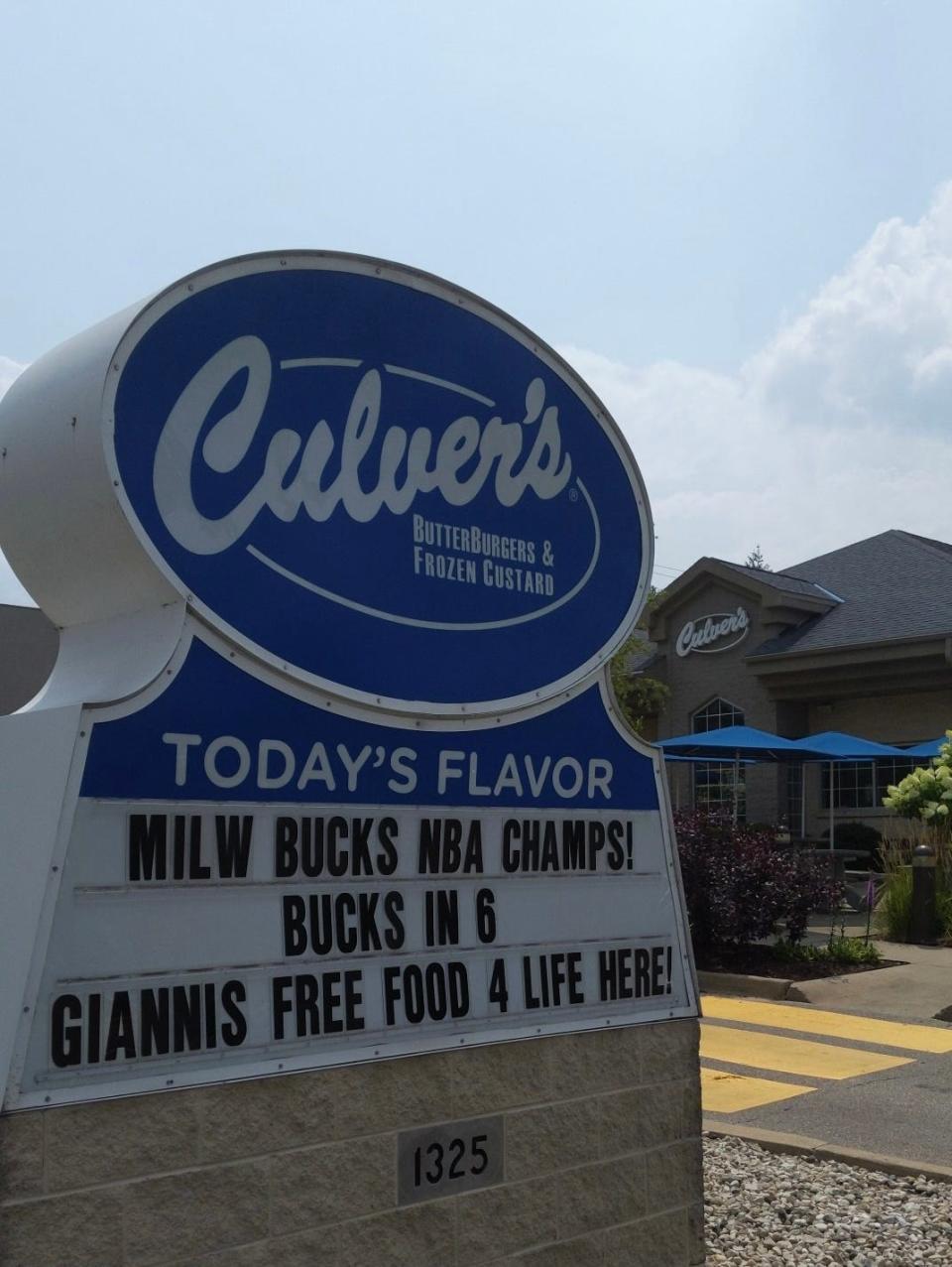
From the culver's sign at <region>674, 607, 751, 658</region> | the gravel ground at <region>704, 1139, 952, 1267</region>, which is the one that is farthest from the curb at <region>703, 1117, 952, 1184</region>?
the culver's sign at <region>674, 607, 751, 658</region>

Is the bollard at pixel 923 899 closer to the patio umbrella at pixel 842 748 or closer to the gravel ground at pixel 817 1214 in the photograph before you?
the patio umbrella at pixel 842 748

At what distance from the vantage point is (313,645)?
4207 mm

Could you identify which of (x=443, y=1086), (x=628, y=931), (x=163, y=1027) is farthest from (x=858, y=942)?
(x=163, y=1027)

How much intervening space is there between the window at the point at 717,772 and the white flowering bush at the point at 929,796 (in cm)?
1135

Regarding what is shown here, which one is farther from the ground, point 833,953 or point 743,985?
point 833,953

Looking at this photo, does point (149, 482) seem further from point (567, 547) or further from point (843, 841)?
point (843, 841)

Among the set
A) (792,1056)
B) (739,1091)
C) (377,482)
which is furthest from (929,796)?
(377,482)

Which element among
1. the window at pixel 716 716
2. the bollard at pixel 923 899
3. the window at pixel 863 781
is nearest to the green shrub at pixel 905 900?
the bollard at pixel 923 899

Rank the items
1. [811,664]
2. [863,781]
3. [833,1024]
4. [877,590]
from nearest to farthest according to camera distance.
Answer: [833,1024] → [811,664] → [863,781] → [877,590]

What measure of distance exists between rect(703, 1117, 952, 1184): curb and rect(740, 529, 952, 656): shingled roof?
62.6 feet

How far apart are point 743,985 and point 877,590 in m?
18.3

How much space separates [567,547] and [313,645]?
1313mm

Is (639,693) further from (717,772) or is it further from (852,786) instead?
(852,786)

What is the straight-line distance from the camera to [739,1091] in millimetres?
8859
